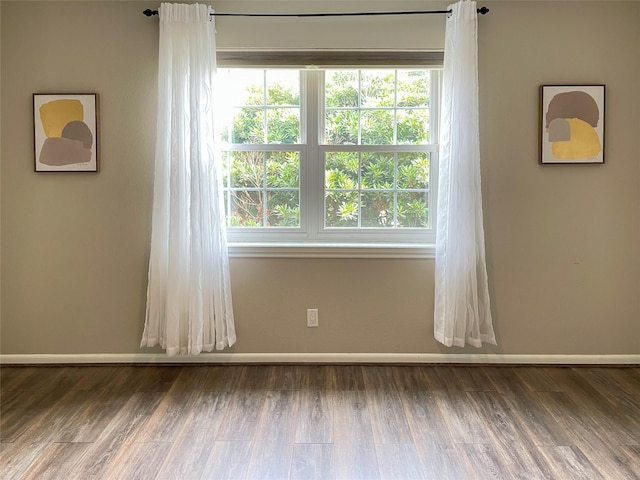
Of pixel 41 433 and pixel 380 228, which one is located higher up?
pixel 380 228

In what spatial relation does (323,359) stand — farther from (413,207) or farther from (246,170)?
(246,170)

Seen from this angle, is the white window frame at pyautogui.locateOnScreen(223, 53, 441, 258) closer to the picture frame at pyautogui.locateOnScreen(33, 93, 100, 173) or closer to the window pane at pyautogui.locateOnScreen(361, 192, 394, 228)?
the window pane at pyautogui.locateOnScreen(361, 192, 394, 228)

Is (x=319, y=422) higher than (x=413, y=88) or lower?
lower

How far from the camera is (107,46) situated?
3.24 metres

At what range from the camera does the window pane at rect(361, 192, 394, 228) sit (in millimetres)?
3451

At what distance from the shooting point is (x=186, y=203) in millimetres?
3113

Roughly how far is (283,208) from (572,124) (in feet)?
6.20

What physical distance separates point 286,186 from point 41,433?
6.38 ft

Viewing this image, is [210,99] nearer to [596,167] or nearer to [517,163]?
[517,163]

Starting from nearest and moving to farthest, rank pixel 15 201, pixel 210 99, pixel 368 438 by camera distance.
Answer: pixel 368 438 < pixel 210 99 < pixel 15 201

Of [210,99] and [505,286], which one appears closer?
[210,99]

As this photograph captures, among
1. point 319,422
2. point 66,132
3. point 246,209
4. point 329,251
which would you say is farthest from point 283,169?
point 319,422

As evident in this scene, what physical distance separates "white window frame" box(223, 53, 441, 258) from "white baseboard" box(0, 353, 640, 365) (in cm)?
65

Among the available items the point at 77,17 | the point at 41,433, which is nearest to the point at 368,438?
the point at 41,433
